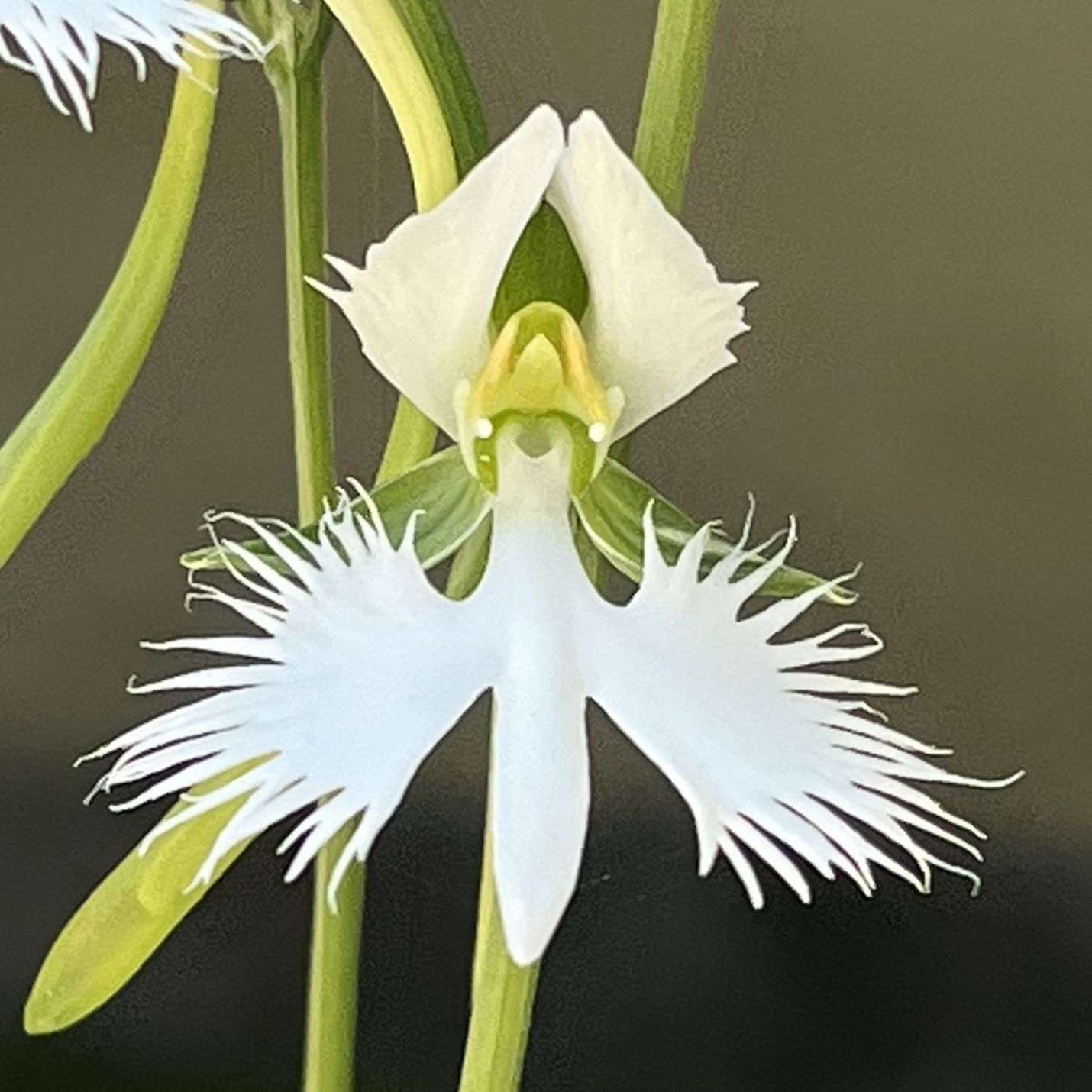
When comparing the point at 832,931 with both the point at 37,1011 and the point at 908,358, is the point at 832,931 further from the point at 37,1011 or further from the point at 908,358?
the point at 37,1011

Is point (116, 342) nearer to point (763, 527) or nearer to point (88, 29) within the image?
point (88, 29)

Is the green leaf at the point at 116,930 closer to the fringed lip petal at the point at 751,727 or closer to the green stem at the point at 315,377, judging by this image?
the green stem at the point at 315,377

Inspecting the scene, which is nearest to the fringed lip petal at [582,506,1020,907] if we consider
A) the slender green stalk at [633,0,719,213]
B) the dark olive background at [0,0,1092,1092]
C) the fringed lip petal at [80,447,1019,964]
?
the fringed lip petal at [80,447,1019,964]

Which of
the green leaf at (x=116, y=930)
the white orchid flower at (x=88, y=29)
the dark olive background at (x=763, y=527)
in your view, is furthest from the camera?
the dark olive background at (x=763, y=527)

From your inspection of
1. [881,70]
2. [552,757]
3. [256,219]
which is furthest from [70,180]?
[552,757]

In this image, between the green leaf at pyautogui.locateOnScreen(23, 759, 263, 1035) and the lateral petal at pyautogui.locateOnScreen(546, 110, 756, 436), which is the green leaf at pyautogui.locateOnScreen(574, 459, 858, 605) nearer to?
the lateral petal at pyautogui.locateOnScreen(546, 110, 756, 436)

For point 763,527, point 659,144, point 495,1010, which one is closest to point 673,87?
point 659,144

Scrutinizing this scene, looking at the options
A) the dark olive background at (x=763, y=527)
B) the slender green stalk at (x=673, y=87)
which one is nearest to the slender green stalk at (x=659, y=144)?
the slender green stalk at (x=673, y=87)
